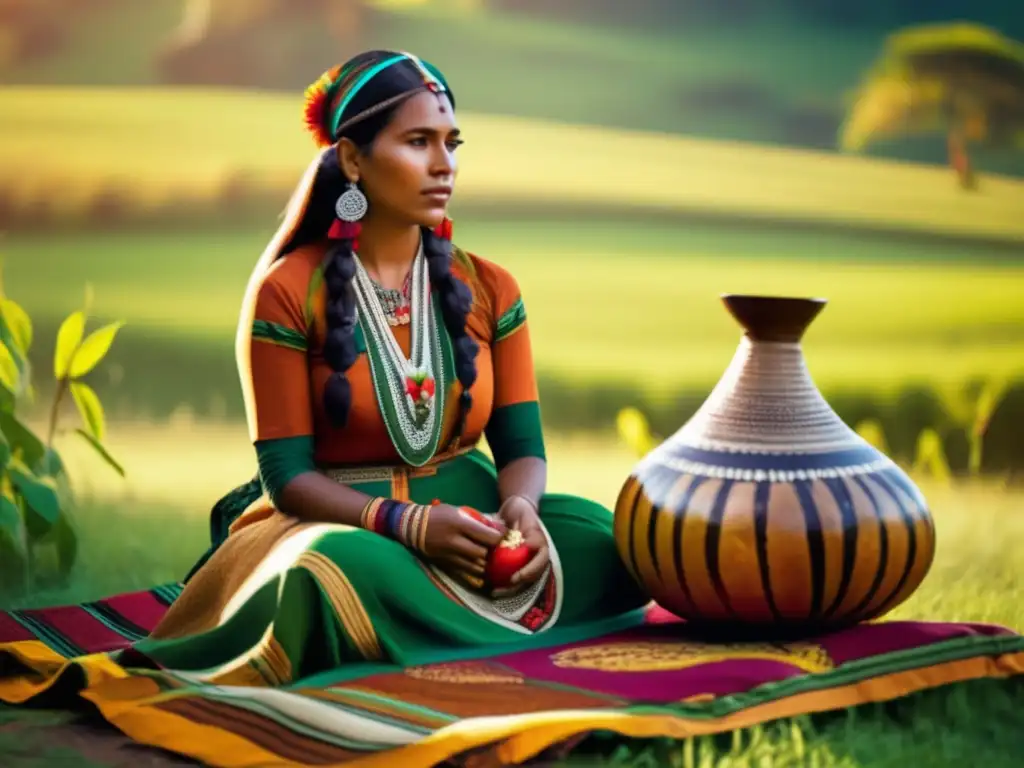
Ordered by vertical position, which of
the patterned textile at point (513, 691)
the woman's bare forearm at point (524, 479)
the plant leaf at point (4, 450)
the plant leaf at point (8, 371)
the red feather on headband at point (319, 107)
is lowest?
the patterned textile at point (513, 691)

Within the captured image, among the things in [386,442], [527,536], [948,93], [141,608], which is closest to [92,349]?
[141,608]

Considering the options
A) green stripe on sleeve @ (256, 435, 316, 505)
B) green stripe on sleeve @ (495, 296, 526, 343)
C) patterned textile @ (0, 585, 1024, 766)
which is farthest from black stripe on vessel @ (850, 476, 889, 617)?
green stripe on sleeve @ (256, 435, 316, 505)

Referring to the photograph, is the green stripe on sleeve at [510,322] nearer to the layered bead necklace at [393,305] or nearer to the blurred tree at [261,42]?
the layered bead necklace at [393,305]

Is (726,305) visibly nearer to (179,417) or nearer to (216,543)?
(216,543)

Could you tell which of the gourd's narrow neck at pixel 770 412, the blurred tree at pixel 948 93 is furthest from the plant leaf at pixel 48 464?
the blurred tree at pixel 948 93

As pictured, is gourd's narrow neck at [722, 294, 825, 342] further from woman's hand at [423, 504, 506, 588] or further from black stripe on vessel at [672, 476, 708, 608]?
woman's hand at [423, 504, 506, 588]

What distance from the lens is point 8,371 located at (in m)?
5.25

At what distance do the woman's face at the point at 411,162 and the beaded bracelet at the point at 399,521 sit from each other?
2.39ft

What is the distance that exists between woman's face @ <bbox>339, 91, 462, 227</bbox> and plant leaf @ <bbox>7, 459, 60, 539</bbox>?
5.59 feet

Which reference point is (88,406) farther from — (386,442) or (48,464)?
(386,442)

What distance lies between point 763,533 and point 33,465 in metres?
2.60

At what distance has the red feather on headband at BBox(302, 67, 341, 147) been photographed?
429cm

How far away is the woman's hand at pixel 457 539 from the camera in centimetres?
397

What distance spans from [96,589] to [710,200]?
140 inches
